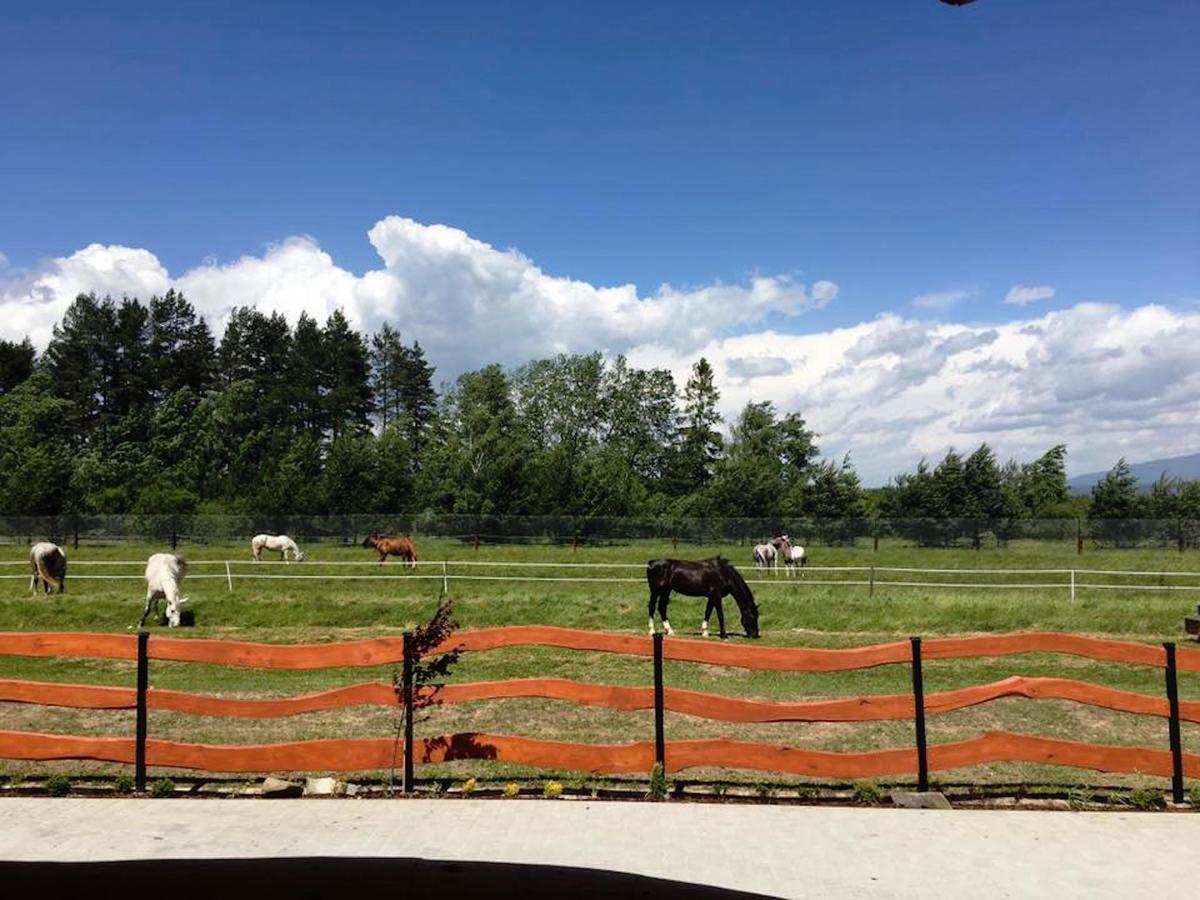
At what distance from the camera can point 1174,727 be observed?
6352mm

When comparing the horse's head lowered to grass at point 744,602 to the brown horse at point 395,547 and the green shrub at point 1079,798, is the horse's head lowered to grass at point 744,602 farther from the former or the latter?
the brown horse at point 395,547

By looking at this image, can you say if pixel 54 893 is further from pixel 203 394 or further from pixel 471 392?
pixel 203 394

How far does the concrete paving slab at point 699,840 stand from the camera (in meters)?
4.62

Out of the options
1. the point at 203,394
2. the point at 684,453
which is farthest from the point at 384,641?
the point at 203,394

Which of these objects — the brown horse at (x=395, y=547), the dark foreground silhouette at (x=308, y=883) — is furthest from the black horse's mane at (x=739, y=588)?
the brown horse at (x=395, y=547)

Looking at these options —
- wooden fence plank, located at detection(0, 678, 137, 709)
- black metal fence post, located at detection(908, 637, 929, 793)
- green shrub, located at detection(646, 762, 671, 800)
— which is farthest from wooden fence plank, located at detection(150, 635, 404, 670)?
black metal fence post, located at detection(908, 637, 929, 793)

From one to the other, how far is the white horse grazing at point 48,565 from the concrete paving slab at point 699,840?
65.7 ft

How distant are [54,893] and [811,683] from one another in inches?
466

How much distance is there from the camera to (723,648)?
6.73m

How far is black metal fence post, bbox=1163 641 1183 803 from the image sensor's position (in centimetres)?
616

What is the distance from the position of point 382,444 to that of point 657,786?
170 ft

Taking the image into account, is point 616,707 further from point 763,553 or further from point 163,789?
point 763,553

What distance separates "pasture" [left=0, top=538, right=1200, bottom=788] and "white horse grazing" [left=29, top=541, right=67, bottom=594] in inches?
22.7

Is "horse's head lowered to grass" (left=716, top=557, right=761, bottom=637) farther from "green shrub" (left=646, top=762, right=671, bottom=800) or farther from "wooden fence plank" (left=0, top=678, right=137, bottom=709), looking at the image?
"wooden fence plank" (left=0, top=678, right=137, bottom=709)
